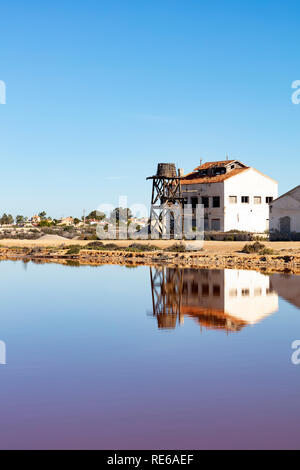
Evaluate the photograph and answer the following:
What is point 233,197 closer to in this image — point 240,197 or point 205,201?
point 240,197

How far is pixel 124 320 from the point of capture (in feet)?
53.6

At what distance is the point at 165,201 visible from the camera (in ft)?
170

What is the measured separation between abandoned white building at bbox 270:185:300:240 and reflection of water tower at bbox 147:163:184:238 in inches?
373

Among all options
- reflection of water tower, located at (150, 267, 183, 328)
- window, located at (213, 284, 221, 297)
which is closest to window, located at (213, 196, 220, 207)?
reflection of water tower, located at (150, 267, 183, 328)

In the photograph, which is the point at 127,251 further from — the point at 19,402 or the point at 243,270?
the point at 19,402

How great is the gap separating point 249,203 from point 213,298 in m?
34.8

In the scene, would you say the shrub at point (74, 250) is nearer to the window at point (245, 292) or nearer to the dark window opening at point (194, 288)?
the dark window opening at point (194, 288)

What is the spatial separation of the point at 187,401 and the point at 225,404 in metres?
0.60

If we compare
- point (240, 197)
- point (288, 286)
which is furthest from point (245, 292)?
point (240, 197)

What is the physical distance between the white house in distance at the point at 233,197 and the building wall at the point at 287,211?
7.41 m

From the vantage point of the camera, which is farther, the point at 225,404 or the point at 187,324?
the point at 187,324

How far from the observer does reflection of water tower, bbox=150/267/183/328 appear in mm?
16922
